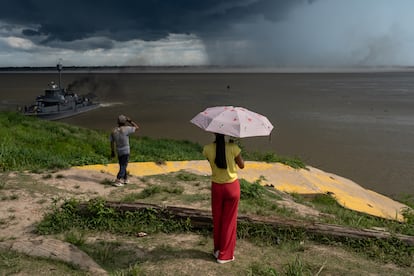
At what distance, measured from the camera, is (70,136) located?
53.6ft

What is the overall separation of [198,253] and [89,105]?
3624 cm

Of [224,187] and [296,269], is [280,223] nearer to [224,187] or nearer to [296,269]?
[296,269]

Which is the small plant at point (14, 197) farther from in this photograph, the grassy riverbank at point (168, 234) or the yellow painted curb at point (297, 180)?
the yellow painted curb at point (297, 180)

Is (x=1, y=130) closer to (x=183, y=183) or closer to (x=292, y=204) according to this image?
(x=183, y=183)

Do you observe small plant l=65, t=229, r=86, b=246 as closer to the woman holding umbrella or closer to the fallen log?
the fallen log

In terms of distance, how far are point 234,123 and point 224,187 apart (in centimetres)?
91

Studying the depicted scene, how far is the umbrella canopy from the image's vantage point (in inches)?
193

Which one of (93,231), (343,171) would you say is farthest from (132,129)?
(343,171)

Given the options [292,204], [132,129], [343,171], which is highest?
[132,129]

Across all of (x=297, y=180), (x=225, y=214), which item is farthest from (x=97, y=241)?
(x=297, y=180)

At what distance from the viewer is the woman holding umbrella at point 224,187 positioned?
5262 millimetres

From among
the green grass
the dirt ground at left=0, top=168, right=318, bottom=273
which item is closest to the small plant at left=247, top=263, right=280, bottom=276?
the dirt ground at left=0, top=168, right=318, bottom=273

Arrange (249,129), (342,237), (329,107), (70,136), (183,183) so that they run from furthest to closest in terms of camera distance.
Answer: (329,107) < (70,136) < (183,183) < (342,237) < (249,129)

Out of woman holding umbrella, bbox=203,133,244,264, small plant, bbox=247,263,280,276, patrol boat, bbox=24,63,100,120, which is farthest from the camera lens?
patrol boat, bbox=24,63,100,120
